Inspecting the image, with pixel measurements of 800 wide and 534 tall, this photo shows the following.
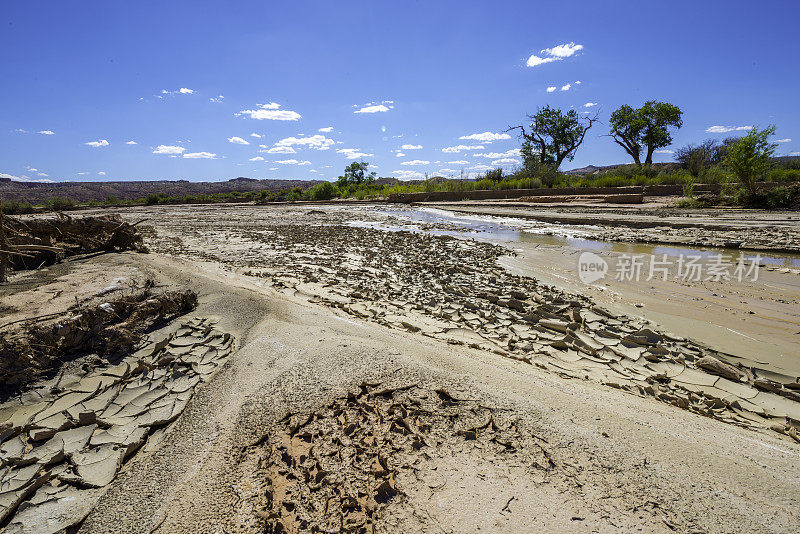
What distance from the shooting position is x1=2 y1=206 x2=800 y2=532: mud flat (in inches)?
50.8

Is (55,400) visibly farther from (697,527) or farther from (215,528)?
(697,527)

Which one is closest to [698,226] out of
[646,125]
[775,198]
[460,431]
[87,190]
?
[775,198]

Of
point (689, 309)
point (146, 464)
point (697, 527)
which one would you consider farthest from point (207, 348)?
point (689, 309)

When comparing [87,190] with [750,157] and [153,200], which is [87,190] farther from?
[750,157]

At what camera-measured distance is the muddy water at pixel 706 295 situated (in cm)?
320

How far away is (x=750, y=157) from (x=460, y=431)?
15975 millimetres

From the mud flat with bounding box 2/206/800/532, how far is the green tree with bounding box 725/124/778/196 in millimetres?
13218

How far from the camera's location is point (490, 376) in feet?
7.23

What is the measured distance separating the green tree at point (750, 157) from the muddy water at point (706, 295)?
319 inches

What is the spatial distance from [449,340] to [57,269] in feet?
15.2

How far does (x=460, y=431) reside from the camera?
1.68m

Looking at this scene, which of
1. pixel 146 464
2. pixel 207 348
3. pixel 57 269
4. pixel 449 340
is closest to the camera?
pixel 146 464

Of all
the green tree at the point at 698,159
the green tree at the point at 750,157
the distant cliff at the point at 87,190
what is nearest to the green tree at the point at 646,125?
the green tree at the point at 698,159

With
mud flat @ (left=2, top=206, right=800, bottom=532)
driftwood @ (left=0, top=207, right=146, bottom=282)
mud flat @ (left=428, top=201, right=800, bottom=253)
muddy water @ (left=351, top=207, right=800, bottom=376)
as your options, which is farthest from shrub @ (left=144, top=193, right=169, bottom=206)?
muddy water @ (left=351, top=207, right=800, bottom=376)
